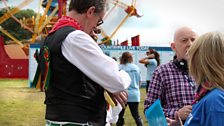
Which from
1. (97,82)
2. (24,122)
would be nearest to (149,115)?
(97,82)

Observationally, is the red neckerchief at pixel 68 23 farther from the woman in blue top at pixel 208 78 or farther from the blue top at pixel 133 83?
the blue top at pixel 133 83

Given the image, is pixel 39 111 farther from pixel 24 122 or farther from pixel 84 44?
pixel 84 44

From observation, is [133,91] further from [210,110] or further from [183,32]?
[210,110]

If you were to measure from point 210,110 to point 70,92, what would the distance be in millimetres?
868

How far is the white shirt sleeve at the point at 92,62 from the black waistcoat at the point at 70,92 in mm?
58

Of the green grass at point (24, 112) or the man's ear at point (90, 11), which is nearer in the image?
the man's ear at point (90, 11)

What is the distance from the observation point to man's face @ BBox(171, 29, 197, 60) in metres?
3.53

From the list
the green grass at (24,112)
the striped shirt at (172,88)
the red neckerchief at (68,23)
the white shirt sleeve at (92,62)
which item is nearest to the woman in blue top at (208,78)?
the white shirt sleeve at (92,62)

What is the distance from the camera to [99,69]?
2465 mm

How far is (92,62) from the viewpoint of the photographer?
2.47 m

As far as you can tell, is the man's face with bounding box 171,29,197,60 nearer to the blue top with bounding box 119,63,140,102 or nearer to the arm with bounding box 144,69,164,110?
the arm with bounding box 144,69,164,110

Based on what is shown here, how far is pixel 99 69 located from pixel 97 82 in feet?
0.28

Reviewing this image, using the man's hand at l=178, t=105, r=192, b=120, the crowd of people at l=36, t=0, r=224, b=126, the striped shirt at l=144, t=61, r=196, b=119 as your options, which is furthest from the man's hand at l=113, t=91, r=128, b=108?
the striped shirt at l=144, t=61, r=196, b=119

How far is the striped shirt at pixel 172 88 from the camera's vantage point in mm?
3486
